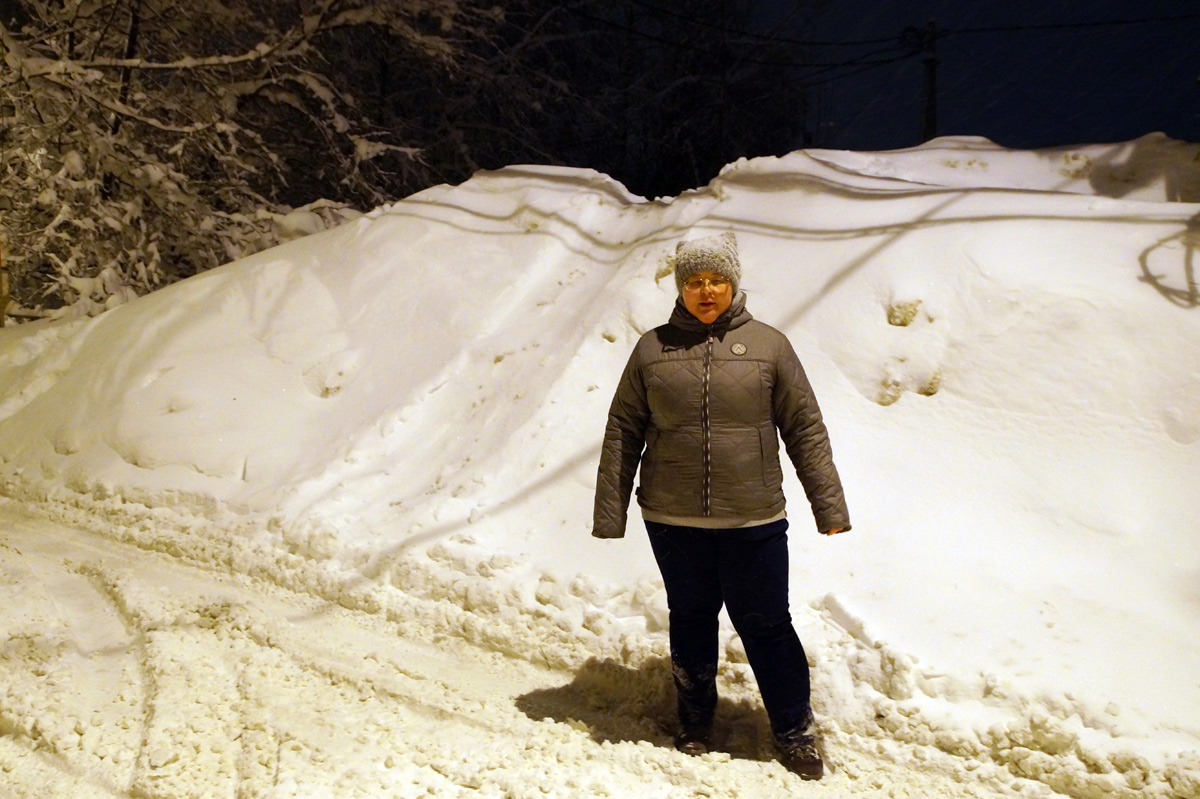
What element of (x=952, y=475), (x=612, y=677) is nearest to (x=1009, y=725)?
(x=952, y=475)

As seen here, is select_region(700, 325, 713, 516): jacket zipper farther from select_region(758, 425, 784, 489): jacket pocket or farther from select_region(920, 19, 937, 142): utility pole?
select_region(920, 19, 937, 142): utility pole

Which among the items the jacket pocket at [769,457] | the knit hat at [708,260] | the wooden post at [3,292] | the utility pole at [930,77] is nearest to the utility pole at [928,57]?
the utility pole at [930,77]

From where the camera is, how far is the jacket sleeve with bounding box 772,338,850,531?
7.33 feet

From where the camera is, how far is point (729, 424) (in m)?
2.23

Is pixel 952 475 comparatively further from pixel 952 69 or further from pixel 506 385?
pixel 952 69

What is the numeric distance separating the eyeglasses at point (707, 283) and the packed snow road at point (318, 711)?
1273mm

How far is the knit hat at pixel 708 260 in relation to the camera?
2248 mm

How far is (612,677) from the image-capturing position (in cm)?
287

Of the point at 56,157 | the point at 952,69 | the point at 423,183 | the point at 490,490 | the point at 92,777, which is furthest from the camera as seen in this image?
the point at 952,69

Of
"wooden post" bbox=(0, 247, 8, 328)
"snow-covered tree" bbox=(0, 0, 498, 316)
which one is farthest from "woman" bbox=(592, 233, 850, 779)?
"wooden post" bbox=(0, 247, 8, 328)

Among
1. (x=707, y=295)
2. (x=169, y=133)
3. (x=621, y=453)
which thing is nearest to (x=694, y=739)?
(x=621, y=453)

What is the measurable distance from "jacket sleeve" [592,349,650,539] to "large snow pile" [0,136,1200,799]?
0.64 m

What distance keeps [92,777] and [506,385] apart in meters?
2.50

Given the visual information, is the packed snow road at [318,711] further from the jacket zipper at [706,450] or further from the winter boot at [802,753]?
the jacket zipper at [706,450]
